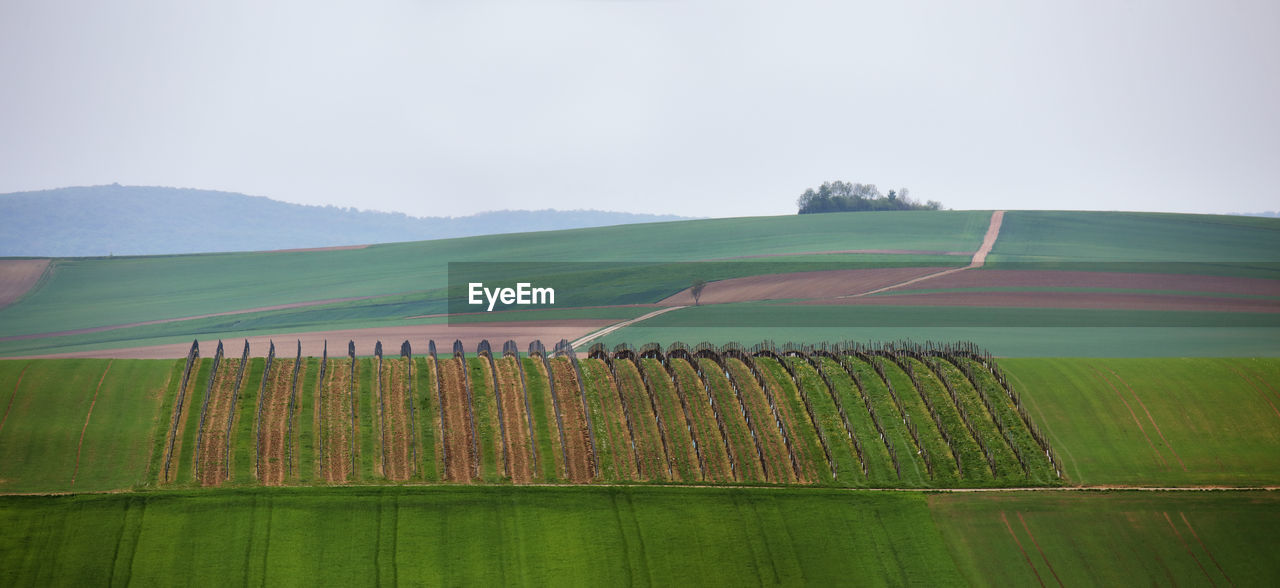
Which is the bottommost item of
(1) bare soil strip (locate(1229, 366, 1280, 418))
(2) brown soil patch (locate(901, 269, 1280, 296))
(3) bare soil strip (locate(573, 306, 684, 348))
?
(1) bare soil strip (locate(1229, 366, 1280, 418))

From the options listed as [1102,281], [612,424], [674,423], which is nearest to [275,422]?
[612,424]

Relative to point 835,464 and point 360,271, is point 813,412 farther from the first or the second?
point 360,271

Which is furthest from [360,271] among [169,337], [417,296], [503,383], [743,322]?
[503,383]

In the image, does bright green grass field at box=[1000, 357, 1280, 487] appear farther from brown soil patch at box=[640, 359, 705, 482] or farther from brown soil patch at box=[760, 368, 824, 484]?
brown soil patch at box=[640, 359, 705, 482]

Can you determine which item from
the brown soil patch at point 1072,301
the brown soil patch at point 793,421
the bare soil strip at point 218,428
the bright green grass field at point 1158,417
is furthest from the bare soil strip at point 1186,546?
the brown soil patch at point 1072,301

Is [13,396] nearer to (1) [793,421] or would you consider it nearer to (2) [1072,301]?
(1) [793,421]

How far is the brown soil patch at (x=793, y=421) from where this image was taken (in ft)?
105

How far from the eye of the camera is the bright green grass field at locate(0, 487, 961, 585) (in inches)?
1025

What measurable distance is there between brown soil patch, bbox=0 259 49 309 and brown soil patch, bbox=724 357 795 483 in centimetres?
6546

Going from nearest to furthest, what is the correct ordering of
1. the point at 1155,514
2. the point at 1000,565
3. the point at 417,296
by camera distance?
the point at 1000,565, the point at 1155,514, the point at 417,296

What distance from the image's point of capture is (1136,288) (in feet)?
219

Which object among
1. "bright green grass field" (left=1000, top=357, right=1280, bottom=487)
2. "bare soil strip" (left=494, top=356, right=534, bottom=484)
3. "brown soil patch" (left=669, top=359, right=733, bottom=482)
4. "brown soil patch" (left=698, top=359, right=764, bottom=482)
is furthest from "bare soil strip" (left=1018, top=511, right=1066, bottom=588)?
"bare soil strip" (left=494, top=356, right=534, bottom=484)

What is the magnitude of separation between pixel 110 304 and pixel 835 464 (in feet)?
216

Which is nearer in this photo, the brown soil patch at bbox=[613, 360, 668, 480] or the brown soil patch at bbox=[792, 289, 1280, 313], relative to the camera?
the brown soil patch at bbox=[613, 360, 668, 480]
